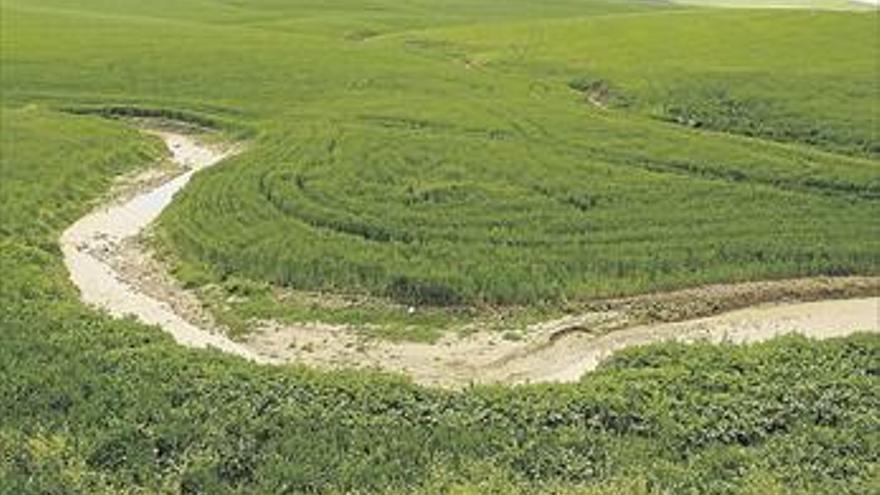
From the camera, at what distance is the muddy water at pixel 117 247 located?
3031cm

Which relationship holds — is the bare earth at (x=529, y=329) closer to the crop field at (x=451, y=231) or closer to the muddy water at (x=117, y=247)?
the muddy water at (x=117, y=247)

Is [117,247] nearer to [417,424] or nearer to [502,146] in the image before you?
[502,146]

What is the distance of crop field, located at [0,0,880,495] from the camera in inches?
896

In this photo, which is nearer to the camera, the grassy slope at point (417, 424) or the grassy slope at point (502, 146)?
the grassy slope at point (417, 424)

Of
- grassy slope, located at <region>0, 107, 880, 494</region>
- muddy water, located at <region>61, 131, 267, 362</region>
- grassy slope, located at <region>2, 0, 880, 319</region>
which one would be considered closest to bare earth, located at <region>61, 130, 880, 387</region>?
muddy water, located at <region>61, 131, 267, 362</region>

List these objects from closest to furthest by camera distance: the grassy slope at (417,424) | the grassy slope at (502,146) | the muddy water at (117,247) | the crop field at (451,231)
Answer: the grassy slope at (417,424) → the crop field at (451,231) → the muddy water at (117,247) → the grassy slope at (502,146)

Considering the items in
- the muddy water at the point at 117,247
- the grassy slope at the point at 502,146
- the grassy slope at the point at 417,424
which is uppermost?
the grassy slope at the point at 417,424

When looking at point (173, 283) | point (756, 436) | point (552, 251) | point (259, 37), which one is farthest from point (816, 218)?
point (259, 37)

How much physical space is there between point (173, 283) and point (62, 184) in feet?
34.7

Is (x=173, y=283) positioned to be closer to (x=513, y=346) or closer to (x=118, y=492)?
(x=513, y=346)

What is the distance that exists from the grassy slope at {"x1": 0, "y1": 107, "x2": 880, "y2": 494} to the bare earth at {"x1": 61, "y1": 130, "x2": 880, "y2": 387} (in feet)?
6.12

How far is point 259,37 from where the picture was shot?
66750 millimetres

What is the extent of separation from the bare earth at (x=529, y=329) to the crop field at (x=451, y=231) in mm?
813

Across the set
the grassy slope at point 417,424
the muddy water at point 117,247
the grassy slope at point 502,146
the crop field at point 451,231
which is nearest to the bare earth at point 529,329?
the muddy water at point 117,247
